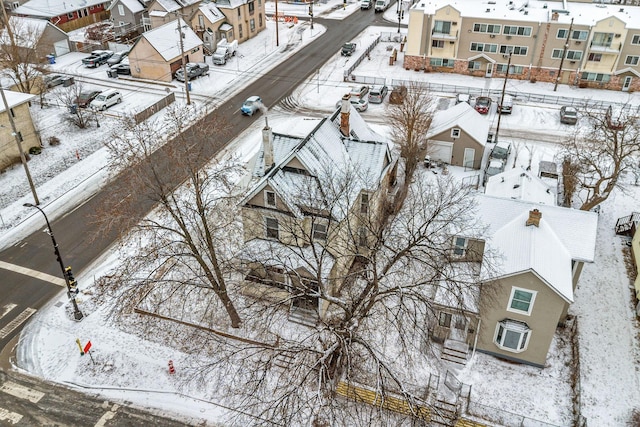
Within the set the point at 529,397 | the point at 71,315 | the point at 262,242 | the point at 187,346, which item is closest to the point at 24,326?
the point at 71,315

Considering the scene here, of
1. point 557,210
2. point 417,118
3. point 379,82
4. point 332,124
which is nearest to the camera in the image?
point 557,210

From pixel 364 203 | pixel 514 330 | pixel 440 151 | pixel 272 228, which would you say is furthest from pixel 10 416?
pixel 440 151

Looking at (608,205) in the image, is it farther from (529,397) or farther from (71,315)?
(71,315)

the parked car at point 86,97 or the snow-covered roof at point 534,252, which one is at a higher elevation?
the snow-covered roof at point 534,252

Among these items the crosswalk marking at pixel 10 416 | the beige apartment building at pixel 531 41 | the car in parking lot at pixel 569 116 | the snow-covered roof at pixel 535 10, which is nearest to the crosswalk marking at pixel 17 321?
the crosswalk marking at pixel 10 416

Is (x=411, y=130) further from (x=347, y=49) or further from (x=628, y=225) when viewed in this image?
(x=347, y=49)

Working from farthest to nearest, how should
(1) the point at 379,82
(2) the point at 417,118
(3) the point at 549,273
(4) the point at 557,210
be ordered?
1. (1) the point at 379,82
2. (2) the point at 417,118
3. (4) the point at 557,210
4. (3) the point at 549,273

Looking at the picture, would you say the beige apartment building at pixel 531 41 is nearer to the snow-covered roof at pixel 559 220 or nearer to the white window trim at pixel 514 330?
the snow-covered roof at pixel 559 220
